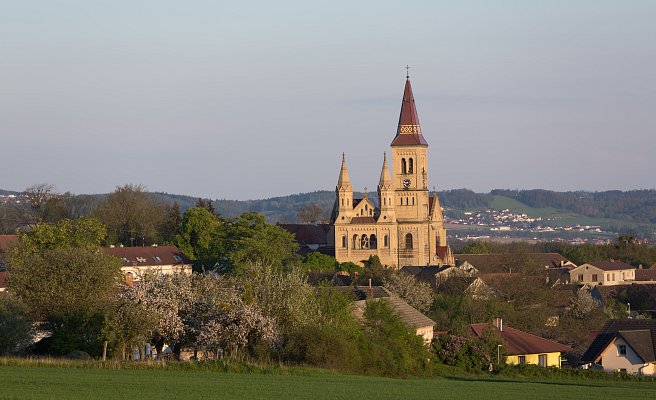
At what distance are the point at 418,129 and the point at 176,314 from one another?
3262 inches

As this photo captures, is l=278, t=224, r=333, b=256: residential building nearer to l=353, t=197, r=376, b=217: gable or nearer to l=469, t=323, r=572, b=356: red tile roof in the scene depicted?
l=353, t=197, r=376, b=217: gable

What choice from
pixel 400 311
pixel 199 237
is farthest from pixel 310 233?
pixel 400 311

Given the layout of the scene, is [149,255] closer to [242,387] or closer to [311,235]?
[311,235]

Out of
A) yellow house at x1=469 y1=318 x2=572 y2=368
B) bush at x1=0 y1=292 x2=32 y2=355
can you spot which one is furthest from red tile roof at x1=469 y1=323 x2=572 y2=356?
bush at x1=0 y1=292 x2=32 y2=355

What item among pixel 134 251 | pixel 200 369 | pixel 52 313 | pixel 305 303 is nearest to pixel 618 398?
pixel 200 369

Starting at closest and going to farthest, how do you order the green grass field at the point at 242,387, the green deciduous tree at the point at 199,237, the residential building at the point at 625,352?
the green grass field at the point at 242,387
the residential building at the point at 625,352
the green deciduous tree at the point at 199,237

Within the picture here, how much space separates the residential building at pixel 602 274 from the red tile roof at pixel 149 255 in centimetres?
3647

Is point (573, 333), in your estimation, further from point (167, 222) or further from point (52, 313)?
point (167, 222)

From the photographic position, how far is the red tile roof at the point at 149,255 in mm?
99250

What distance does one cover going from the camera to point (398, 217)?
125m

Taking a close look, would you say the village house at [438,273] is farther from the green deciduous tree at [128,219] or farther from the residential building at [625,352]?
the residential building at [625,352]

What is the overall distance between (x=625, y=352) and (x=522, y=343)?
14.8ft

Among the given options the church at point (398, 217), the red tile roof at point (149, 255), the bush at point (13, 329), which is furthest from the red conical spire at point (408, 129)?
the bush at point (13, 329)

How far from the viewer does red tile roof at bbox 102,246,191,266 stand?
9925 cm
